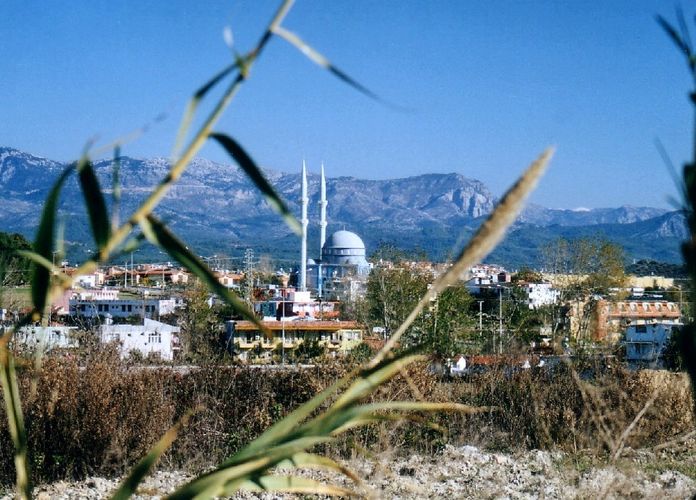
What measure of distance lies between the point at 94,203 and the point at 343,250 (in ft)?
198

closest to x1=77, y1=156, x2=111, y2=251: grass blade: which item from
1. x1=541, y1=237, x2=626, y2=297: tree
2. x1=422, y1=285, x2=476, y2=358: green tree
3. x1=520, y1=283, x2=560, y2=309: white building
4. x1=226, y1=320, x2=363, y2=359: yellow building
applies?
x1=422, y1=285, x2=476, y2=358: green tree

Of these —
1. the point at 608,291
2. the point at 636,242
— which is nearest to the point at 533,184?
the point at 608,291

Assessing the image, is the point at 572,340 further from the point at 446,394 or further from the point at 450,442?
the point at 450,442

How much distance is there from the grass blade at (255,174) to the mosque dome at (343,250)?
5887 cm

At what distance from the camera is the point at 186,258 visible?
0.66m

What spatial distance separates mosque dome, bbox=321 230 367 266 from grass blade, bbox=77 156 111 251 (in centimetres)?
5891

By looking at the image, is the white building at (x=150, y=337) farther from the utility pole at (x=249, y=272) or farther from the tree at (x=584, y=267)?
the tree at (x=584, y=267)

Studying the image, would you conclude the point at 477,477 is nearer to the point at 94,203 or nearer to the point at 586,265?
the point at 94,203

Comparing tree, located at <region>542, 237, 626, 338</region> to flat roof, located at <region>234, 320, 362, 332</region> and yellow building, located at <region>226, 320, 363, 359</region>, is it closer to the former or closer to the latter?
flat roof, located at <region>234, 320, 362, 332</region>

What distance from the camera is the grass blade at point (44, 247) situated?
0.61m

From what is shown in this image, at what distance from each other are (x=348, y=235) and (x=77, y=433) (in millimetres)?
54838

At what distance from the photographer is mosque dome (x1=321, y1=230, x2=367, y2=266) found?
60562mm

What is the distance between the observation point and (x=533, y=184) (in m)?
0.53

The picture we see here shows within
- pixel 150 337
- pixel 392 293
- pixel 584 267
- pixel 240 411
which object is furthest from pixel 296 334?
pixel 240 411
